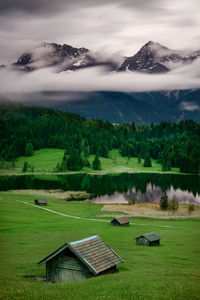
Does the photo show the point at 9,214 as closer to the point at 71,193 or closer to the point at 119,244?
the point at 119,244

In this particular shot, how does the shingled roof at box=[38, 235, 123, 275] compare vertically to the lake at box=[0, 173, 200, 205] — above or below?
above

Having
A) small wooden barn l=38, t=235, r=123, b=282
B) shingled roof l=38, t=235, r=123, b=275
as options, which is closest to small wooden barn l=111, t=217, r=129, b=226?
shingled roof l=38, t=235, r=123, b=275

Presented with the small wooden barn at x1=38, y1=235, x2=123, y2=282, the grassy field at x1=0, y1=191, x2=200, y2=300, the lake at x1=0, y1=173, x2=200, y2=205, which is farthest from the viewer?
the lake at x1=0, y1=173, x2=200, y2=205

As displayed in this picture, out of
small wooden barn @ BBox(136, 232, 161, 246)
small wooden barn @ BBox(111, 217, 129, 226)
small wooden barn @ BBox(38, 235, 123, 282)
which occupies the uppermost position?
small wooden barn @ BBox(38, 235, 123, 282)

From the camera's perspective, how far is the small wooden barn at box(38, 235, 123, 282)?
33.0m

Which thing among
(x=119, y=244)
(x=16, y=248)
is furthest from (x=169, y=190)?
(x=16, y=248)

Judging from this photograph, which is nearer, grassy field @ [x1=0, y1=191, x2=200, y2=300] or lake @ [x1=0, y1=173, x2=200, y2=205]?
grassy field @ [x1=0, y1=191, x2=200, y2=300]

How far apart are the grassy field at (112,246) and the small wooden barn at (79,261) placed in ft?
4.67

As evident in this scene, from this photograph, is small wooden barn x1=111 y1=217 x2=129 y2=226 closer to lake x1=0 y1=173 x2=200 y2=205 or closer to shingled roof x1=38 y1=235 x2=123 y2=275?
shingled roof x1=38 y1=235 x2=123 y2=275

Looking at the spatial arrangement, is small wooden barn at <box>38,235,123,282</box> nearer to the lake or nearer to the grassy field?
the grassy field

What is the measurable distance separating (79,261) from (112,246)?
760 inches

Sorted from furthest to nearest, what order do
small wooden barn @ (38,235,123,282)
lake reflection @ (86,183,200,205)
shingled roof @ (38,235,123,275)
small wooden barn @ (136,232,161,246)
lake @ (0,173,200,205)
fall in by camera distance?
lake @ (0,173,200,205)
lake reflection @ (86,183,200,205)
small wooden barn @ (136,232,161,246)
small wooden barn @ (38,235,123,282)
shingled roof @ (38,235,123,275)

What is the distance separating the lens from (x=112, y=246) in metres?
51.8

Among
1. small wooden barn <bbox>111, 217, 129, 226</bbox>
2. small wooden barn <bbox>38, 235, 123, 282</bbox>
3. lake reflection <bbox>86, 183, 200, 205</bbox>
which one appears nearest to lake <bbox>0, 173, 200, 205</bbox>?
lake reflection <bbox>86, 183, 200, 205</bbox>
